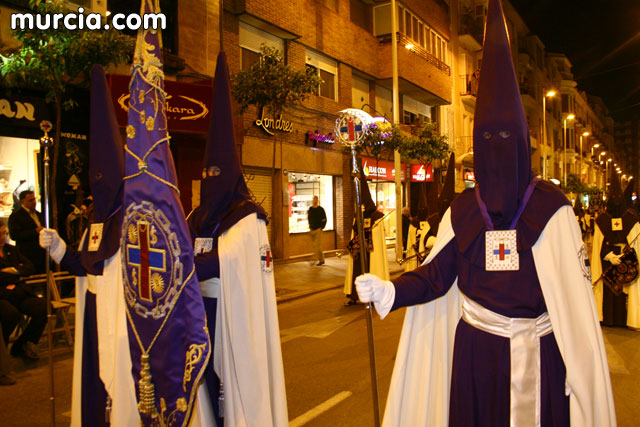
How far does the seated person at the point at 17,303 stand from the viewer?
256 inches

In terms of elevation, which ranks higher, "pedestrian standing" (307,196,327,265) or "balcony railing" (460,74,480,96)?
"balcony railing" (460,74,480,96)

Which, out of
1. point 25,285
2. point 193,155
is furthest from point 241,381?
point 193,155

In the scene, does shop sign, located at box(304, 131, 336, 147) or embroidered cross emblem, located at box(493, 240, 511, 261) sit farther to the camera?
shop sign, located at box(304, 131, 336, 147)

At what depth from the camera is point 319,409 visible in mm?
4953

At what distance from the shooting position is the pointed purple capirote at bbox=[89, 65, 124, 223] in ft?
11.9

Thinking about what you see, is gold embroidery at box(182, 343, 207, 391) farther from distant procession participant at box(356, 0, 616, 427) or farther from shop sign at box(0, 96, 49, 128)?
shop sign at box(0, 96, 49, 128)

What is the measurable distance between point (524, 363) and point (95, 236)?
11.0 feet

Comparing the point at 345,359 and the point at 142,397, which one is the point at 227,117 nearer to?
the point at 142,397

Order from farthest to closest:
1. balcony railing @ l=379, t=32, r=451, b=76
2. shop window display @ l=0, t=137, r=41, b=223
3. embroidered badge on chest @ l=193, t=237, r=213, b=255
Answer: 1. balcony railing @ l=379, t=32, r=451, b=76
2. shop window display @ l=0, t=137, r=41, b=223
3. embroidered badge on chest @ l=193, t=237, r=213, b=255

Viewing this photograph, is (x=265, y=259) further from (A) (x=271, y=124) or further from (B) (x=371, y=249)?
(A) (x=271, y=124)

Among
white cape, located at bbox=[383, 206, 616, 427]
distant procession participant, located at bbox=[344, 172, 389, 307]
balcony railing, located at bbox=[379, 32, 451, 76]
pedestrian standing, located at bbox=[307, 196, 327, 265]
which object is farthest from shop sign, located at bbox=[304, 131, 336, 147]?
white cape, located at bbox=[383, 206, 616, 427]

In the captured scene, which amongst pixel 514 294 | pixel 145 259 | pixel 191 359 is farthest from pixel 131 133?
pixel 514 294

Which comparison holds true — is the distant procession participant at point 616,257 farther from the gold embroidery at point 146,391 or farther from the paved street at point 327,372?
the gold embroidery at point 146,391

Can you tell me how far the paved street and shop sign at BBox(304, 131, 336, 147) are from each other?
9.64 m
